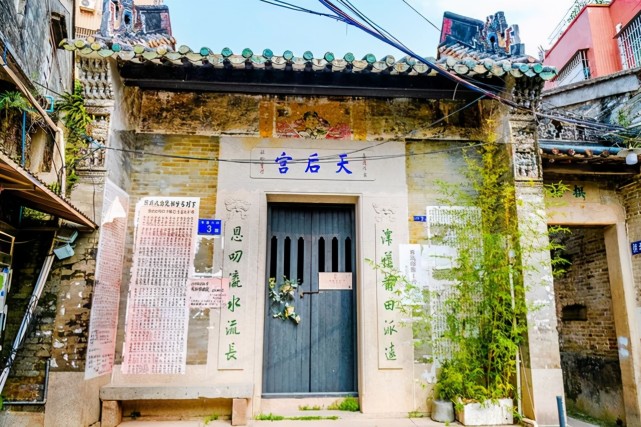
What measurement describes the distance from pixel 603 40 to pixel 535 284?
40.1ft

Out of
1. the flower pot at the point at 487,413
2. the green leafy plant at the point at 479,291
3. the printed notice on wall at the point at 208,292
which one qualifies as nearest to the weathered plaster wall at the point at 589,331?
the green leafy plant at the point at 479,291

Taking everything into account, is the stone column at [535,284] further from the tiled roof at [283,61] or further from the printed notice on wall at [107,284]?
the printed notice on wall at [107,284]

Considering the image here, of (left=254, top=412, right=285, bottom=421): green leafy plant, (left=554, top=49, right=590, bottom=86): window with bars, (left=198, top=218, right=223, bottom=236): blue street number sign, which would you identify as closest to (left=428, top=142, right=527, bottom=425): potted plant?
(left=254, top=412, right=285, bottom=421): green leafy plant

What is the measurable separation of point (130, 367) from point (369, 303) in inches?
122

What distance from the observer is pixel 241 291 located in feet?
19.0

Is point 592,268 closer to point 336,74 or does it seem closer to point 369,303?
point 369,303

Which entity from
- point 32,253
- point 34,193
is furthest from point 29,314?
point 34,193

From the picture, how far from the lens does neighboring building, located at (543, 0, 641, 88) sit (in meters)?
A: 13.0

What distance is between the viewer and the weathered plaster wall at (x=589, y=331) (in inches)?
283

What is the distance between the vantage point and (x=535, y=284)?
560 centimetres

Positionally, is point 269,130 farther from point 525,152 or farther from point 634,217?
point 634,217

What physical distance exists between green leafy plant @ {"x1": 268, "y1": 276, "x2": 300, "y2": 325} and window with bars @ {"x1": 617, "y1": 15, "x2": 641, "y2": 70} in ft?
41.0

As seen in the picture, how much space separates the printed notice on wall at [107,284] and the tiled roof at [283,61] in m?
1.57

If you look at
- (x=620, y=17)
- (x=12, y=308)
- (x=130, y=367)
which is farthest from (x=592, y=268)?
(x=620, y=17)
